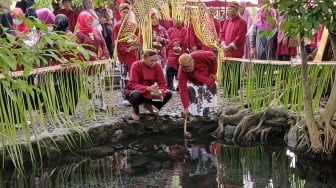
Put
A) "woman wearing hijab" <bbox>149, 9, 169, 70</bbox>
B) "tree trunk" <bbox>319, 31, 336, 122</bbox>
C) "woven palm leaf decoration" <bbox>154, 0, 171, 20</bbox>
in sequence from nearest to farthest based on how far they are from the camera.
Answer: "tree trunk" <bbox>319, 31, 336, 122</bbox> → "woven palm leaf decoration" <bbox>154, 0, 171, 20</bbox> → "woman wearing hijab" <bbox>149, 9, 169, 70</bbox>

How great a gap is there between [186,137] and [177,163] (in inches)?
41.0

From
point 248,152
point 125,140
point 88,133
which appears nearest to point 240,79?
point 248,152

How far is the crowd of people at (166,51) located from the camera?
6219 mm

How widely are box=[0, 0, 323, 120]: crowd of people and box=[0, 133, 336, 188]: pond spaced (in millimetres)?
664

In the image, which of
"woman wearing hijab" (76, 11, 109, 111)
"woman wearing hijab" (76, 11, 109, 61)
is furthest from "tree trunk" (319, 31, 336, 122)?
"woman wearing hijab" (76, 11, 109, 61)

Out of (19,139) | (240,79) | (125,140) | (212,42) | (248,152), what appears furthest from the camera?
(212,42)

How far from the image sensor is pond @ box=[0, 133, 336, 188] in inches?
186

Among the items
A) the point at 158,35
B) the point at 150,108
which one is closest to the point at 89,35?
the point at 150,108

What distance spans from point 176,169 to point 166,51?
3.20 m

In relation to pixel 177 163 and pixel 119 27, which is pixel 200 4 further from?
pixel 177 163

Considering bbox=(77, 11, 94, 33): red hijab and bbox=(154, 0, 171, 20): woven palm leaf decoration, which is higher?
bbox=(154, 0, 171, 20): woven palm leaf decoration

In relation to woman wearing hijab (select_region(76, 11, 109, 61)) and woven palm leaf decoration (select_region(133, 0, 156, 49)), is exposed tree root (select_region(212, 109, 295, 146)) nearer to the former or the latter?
woven palm leaf decoration (select_region(133, 0, 156, 49))

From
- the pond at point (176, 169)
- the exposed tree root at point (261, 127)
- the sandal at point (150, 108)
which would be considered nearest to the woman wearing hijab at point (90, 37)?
the sandal at point (150, 108)

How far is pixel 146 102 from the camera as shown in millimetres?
6367
